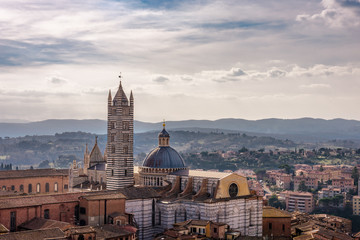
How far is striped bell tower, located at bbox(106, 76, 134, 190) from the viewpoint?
53.4m

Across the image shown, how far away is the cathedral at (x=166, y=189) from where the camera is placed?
46688mm

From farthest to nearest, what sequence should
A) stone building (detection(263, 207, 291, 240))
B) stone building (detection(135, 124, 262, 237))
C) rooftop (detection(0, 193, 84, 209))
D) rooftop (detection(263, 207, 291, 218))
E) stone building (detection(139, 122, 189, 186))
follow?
stone building (detection(139, 122, 189, 186)) → rooftop (detection(263, 207, 291, 218)) → stone building (detection(263, 207, 291, 240)) → stone building (detection(135, 124, 262, 237)) → rooftop (detection(0, 193, 84, 209))

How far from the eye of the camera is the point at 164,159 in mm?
53094

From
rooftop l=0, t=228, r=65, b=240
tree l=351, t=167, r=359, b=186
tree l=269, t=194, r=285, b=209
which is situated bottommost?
tree l=269, t=194, r=285, b=209

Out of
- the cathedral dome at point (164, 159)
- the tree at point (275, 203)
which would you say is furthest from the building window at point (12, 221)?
the tree at point (275, 203)

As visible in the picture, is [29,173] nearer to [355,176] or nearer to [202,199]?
[202,199]

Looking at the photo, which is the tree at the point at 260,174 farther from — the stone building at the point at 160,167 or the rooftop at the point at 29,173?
the stone building at the point at 160,167

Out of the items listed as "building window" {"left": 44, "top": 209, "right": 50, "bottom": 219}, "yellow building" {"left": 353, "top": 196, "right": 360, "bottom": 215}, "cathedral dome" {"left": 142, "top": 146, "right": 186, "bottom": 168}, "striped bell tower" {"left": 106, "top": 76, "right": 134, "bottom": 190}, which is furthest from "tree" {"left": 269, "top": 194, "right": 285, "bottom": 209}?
"building window" {"left": 44, "top": 209, "right": 50, "bottom": 219}

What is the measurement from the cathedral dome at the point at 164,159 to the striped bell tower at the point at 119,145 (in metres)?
2.06

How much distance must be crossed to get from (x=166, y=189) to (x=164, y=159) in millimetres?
3518

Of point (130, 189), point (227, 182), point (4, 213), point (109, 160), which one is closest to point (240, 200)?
point (227, 182)

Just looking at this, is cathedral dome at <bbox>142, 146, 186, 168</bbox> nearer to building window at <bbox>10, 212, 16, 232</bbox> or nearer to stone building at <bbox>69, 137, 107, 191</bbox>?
stone building at <bbox>69, 137, 107, 191</bbox>

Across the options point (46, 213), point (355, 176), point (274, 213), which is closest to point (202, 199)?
point (274, 213)

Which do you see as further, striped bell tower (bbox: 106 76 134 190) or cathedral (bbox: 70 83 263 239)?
striped bell tower (bbox: 106 76 134 190)
